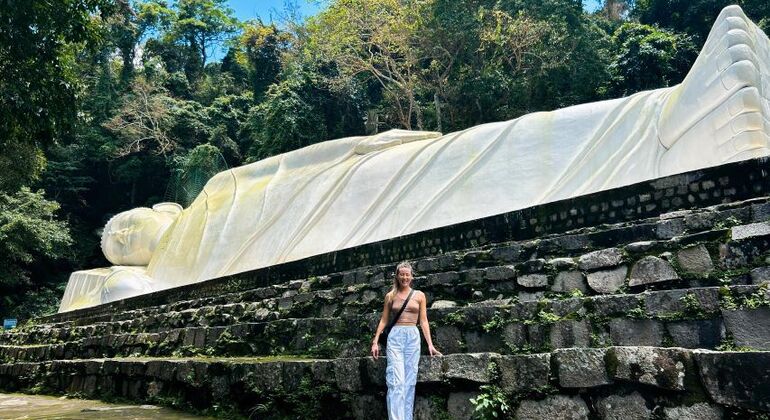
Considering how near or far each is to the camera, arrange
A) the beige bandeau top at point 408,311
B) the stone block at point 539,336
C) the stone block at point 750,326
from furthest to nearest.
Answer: the stone block at point 539,336 < the beige bandeau top at point 408,311 < the stone block at point 750,326

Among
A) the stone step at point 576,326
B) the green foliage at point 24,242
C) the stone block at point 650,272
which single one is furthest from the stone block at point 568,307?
the green foliage at point 24,242

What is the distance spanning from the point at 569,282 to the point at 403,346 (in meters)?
1.38

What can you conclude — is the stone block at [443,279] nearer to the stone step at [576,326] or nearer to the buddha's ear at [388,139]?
the stone step at [576,326]

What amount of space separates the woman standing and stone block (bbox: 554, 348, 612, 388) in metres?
0.70

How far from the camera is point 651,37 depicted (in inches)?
660

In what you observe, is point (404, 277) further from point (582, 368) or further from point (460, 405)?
point (582, 368)

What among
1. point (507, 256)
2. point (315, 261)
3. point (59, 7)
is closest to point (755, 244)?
point (507, 256)

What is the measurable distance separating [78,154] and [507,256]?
71.2 feet

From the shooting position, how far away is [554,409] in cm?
250

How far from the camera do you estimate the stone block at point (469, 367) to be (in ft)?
8.92

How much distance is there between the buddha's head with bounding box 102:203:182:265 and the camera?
10000 mm

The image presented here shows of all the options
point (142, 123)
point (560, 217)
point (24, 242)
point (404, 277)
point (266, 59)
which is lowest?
point (404, 277)

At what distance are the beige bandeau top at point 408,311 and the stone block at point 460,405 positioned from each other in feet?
1.29

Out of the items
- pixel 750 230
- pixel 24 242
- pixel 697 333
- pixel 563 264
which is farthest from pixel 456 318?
pixel 24 242
